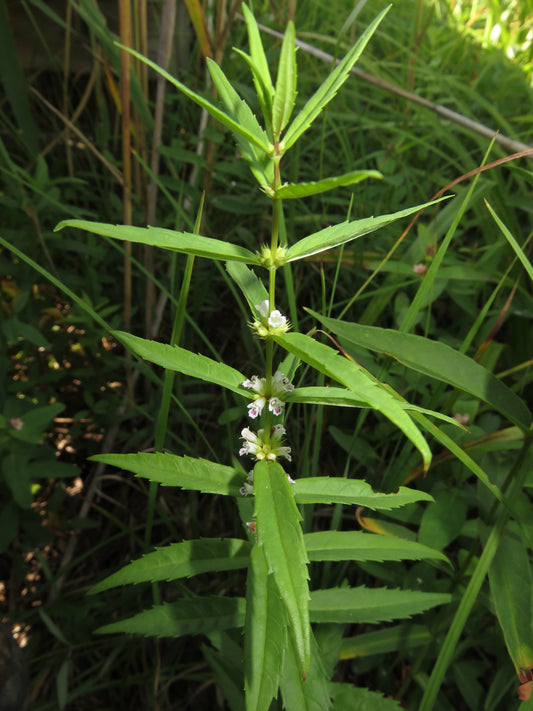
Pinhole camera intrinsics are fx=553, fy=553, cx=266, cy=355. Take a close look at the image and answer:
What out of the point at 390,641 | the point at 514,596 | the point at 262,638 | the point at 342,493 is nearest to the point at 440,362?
the point at 342,493

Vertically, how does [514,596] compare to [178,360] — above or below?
below

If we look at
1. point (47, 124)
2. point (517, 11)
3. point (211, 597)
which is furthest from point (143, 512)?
point (517, 11)

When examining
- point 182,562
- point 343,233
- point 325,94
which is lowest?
point 182,562

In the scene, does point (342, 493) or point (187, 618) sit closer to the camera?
point (342, 493)

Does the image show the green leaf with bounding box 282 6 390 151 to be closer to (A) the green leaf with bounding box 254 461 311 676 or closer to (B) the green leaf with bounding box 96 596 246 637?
(A) the green leaf with bounding box 254 461 311 676

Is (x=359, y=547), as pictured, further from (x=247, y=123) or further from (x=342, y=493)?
(x=247, y=123)

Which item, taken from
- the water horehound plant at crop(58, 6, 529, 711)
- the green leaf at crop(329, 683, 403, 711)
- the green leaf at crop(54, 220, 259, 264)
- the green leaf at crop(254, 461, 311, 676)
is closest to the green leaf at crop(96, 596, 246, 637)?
the water horehound plant at crop(58, 6, 529, 711)

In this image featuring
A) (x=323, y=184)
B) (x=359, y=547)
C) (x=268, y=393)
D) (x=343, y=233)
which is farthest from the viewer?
(x=359, y=547)

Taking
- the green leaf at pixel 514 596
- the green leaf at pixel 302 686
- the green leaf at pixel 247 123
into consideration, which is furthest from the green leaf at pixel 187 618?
the green leaf at pixel 247 123

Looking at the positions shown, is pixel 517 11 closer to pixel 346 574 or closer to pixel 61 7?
pixel 61 7
